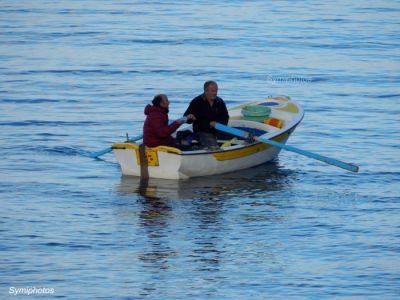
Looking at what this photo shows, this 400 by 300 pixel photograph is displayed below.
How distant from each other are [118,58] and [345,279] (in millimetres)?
22023

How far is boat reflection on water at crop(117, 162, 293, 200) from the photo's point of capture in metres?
22.3

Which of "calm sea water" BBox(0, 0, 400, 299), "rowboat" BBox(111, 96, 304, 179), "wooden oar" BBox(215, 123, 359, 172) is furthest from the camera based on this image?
"wooden oar" BBox(215, 123, 359, 172)

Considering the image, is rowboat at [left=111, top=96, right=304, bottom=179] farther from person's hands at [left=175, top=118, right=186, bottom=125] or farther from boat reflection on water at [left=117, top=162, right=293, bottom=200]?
person's hands at [left=175, top=118, right=186, bottom=125]

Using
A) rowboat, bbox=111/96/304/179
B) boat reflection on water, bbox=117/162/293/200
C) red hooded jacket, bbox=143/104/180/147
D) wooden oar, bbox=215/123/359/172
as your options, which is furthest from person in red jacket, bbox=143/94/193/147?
wooden oar, bbox=215/123/359/172

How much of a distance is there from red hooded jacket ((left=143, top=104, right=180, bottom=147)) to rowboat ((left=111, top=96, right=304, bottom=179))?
27cm

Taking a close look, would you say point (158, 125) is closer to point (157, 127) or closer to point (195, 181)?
point (157, 127)

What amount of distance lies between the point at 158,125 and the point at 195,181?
1.28 m

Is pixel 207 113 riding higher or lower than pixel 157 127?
higher

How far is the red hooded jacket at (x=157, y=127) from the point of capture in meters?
22.5

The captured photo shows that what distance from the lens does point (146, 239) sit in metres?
19.7

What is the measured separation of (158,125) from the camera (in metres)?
22.5

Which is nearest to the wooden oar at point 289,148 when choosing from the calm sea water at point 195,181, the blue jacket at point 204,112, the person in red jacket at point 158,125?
the blue jacket at point 204,112

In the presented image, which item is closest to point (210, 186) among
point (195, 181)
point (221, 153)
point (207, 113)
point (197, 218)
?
point (195, 181)

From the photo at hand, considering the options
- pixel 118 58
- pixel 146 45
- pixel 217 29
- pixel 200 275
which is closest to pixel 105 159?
pixel 200 275
